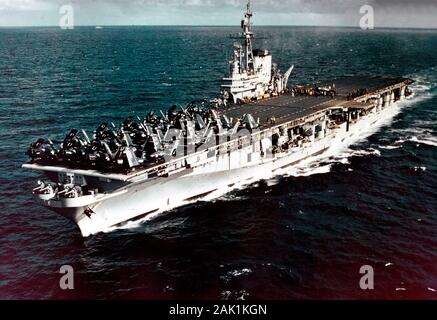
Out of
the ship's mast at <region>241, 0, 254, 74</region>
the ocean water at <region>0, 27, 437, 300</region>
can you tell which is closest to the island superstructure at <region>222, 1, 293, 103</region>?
the ship's mast at <region>241, 0, 254, 74</region>

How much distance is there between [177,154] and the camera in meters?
31.5

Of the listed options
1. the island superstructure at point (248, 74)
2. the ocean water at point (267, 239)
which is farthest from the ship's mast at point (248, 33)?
the ocean water at point (267, 239)

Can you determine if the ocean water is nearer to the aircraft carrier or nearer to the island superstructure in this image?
the aircraft carrier

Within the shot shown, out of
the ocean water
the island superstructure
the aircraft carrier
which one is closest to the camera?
the ocean water

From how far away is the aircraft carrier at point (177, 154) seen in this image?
28375 millimetres

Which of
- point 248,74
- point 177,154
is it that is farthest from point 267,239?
point 248,74

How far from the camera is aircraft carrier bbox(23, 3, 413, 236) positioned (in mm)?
28375

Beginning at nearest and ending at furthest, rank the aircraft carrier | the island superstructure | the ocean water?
1. the ocean water
2. the aircraft carrier
3. the island superstructure

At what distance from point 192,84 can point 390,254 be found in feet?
209

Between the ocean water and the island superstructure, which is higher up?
the island superstructure

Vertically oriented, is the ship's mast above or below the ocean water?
above

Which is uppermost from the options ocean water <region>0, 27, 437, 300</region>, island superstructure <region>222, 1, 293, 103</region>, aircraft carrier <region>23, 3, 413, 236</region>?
island superstructure <region>222, 1, 293, 103</region>

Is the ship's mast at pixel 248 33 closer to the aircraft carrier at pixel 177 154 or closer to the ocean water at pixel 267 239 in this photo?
the aircraft carrier at pixel 177 154

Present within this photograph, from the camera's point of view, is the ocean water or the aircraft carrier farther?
the aircraft carrier
